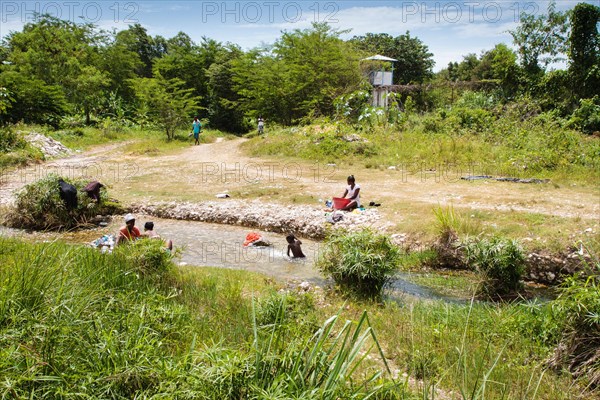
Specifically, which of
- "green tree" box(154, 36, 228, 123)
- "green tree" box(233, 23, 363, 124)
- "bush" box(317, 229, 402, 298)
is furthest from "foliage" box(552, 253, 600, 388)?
"green tree" box(154, 36, 228, 123)

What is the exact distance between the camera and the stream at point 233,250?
737 cm

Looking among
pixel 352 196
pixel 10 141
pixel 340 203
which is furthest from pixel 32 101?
pixel 352 196

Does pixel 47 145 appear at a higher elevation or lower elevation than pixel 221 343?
higher

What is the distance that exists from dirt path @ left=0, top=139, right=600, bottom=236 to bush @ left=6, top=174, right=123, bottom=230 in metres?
1.58

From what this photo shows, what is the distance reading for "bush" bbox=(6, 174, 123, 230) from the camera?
10008 mm

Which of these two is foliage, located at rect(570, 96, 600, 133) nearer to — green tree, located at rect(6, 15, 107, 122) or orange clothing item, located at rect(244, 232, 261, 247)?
orange clothing item, located at rect(244, 232, 261, 247)

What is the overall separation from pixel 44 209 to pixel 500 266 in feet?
31.4

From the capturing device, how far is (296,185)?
13367 mm

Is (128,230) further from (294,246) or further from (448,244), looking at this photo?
(448,244)

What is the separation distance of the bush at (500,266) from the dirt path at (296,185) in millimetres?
2791

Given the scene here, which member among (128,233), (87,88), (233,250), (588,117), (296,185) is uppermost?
(87,88)

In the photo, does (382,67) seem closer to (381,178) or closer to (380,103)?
(380,103)

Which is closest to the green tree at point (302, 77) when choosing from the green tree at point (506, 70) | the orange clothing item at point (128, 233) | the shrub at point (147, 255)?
the green tree at point (506, 70)

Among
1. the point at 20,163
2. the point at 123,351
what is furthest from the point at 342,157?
the point at 123,351
